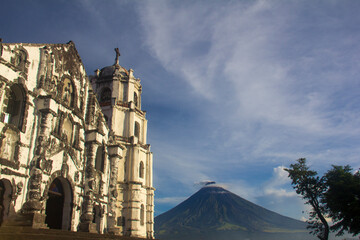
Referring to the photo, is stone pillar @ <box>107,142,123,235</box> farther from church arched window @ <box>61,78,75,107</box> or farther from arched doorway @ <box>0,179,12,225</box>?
arched doorway @ <box>0,179,12,225</box>

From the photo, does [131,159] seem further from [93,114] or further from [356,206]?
[356,206]

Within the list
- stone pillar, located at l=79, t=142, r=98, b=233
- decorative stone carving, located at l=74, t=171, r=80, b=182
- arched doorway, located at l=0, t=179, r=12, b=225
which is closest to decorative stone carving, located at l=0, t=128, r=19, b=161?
arched doorway, located at l=0, t=179, r=12, b=225

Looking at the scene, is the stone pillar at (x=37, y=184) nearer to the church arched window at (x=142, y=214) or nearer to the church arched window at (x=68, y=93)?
the church arched window at (x=68, y=93)

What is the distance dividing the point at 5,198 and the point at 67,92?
8.41 metres

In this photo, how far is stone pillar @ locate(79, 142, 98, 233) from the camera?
62.5 ft

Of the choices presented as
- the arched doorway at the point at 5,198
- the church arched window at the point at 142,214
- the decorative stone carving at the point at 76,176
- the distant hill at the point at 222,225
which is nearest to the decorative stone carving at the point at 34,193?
the arched doorway at the point at 5,198

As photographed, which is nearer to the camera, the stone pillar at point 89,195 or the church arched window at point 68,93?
the stone pillar at point 89,195

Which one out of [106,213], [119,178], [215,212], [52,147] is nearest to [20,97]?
[52,147]

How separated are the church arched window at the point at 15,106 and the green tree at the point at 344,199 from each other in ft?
87.7

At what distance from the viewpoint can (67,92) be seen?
2028 centimetres

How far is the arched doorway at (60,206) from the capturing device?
60.5ft

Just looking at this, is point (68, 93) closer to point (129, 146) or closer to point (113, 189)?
point (113, 189)

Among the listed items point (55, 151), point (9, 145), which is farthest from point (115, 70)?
point (9, 145)

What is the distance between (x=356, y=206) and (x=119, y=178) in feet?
72.1
